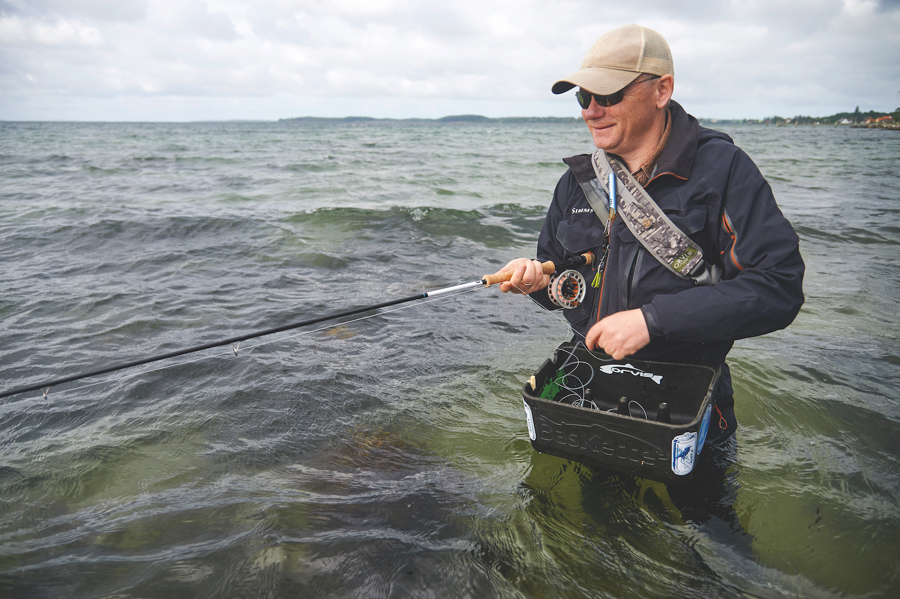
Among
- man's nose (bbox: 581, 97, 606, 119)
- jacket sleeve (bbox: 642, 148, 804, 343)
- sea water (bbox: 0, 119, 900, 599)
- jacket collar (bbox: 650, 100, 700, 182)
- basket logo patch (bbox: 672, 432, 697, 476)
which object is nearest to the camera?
jacket sleeve (bbox: 642, 148, 804, 343)

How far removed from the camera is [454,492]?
330 cm

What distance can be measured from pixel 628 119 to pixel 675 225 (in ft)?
1.80

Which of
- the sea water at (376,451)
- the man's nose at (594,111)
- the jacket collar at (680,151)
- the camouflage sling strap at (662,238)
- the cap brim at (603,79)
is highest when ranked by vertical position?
the cap brim at (603,79)

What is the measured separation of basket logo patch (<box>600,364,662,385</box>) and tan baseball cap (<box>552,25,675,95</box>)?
1385 mm

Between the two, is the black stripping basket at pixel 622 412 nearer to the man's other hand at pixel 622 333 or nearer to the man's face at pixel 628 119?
the man's other hand at pixel 622 333

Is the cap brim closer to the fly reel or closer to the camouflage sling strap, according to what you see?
the camouflage sling strap

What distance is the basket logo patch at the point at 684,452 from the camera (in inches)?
87.1

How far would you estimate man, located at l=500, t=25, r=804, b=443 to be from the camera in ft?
7.02

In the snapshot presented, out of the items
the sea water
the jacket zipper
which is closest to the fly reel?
the jacket zipper

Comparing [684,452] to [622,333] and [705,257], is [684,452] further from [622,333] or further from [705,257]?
[705,257]

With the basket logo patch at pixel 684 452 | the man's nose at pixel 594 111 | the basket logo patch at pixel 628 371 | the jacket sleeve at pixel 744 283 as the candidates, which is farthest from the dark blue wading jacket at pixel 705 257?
the basket logo patch at pixel 684 452

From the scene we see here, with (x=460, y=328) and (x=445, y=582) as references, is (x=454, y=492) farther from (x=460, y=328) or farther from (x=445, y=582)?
(x=460, y=328)

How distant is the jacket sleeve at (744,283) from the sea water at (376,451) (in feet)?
4.09

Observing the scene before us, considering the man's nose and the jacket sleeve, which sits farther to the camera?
the man's nose
